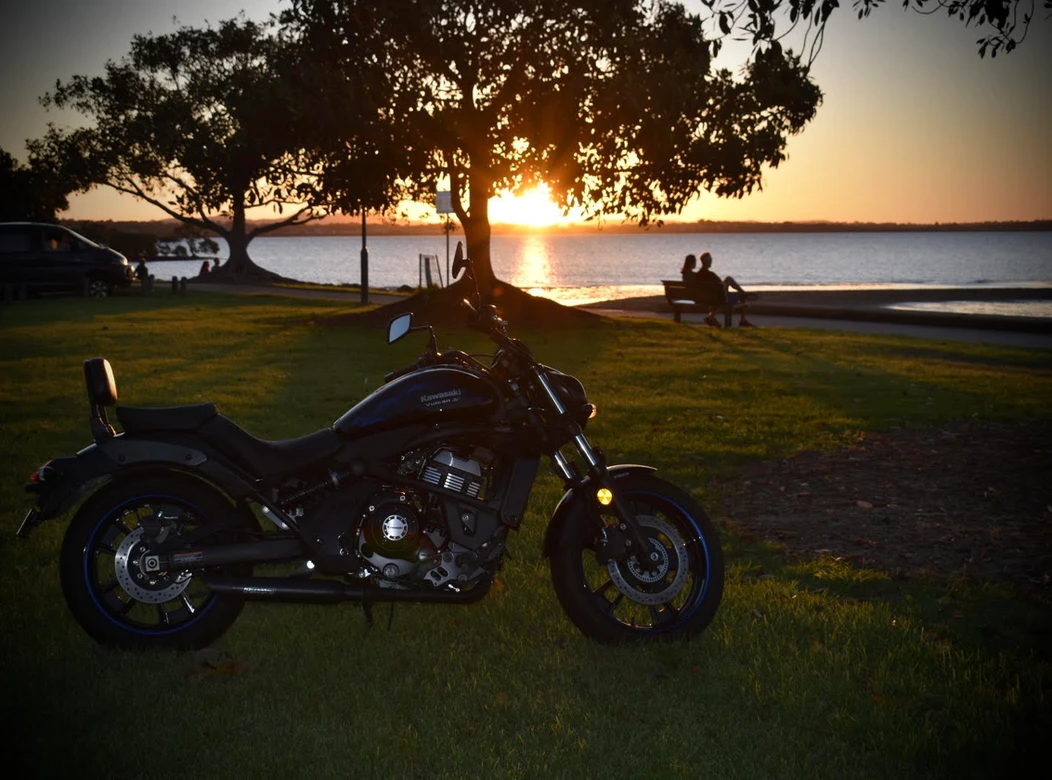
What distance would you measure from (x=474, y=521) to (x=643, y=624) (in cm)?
134

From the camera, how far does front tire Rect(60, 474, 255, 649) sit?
4980mm

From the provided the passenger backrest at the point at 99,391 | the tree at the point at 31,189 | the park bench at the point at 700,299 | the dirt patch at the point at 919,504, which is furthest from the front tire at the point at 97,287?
the passenger backrest at the point at 99,391

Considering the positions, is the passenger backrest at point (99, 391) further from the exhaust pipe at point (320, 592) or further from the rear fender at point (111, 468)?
the exhaust pipe at point (320, 592)

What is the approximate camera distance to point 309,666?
5156 millimetres

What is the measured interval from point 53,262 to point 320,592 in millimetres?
30751

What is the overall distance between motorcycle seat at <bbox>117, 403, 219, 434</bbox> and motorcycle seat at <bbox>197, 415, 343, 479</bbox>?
0.05 metres

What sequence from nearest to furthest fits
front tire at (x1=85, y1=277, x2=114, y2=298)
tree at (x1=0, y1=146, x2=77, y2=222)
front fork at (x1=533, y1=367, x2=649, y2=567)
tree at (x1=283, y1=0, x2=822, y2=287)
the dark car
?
front fork at (x1=533, y1=367, x2=649, y2=567), tree at (x1=283, y1=0, x2=822, y2=287), the dark car, front tire at (x1=85, y1=277, x2=114, y2=298), tree at (x1=0, y1=146, x2=77, y2=222)

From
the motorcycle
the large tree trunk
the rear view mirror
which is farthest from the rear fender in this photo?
the large tree trunk

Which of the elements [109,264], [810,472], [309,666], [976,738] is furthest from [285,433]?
[109,264]

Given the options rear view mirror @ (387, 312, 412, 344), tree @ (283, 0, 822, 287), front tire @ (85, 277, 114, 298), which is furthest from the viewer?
front tire @ (85, 277, 114, 298)

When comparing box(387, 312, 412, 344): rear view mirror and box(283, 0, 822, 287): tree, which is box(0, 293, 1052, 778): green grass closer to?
box(387, 312, 412, 344): rear view mirror

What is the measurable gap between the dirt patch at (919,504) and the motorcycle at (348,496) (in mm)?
2681

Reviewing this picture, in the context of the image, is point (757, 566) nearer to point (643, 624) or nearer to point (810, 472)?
point (643, 624)

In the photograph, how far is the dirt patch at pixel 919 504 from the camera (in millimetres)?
6984
